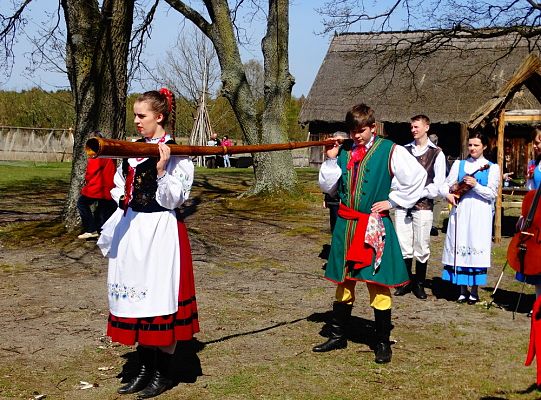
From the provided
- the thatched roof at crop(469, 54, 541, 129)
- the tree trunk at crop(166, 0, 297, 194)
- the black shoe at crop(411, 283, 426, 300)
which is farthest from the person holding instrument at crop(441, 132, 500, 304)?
the tree trunk at crop(166, 0, 297, 194)

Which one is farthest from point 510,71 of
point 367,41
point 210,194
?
point 210,194

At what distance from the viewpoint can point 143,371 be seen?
185 inches

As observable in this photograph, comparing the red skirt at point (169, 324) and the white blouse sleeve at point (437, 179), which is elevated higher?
the white blouse sleeve at point (437, 179)

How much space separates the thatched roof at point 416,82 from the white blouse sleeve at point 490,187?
19772mm

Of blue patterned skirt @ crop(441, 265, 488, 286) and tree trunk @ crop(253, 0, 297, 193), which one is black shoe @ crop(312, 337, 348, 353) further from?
tree trunk @ crop(253, 0, 297, 193)

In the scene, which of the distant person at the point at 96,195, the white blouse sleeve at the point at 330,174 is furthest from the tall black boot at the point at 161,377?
the distant person at the point at 96,195

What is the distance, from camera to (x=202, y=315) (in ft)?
21.5

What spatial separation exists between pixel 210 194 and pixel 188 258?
12564mm

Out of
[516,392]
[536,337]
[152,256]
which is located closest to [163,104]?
[152,256]

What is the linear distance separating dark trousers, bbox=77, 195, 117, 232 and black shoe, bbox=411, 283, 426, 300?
16.6ft

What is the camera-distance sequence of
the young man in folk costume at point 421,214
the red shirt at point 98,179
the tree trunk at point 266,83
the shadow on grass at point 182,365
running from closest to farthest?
the shadow on grass at point 182,365 < the young man in folk costume at point 421,214 < the red shirt at point 98,179 < the tree trunk at point 266,83

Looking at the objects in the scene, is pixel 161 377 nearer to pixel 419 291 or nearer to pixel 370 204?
pixel 370 204

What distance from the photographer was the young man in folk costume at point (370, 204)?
526 cm

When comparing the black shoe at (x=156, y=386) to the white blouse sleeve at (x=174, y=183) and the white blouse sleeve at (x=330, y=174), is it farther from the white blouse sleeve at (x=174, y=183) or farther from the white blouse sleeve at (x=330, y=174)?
the white blouse sleeve at (x=330, y=174)
